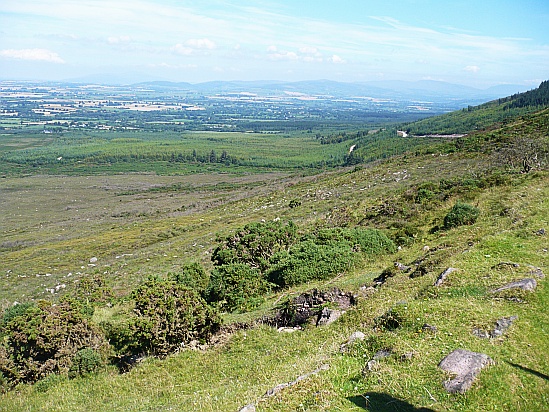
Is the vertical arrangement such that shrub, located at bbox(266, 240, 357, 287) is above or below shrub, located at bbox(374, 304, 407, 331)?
below

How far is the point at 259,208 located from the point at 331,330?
1359 inches

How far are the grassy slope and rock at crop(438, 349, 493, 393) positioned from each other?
0.41 feet

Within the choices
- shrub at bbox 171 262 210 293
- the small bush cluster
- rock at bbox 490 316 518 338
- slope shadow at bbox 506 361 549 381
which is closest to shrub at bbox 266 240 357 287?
the small bush cluster

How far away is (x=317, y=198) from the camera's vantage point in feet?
137

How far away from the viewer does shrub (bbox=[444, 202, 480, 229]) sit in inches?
734

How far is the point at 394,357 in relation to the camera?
26.5 ft

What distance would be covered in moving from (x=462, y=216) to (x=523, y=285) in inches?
360

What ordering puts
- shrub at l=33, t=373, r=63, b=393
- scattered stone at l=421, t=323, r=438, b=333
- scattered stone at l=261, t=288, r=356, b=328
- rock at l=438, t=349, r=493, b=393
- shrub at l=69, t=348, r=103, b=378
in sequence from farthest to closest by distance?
scattered stone at l=261, t=288, r=356, b=328, shrub at l=69, t=348, r=103, b=378, shrub at l=33, t=373, r=63, b=393, scattered stone at l=421, t=323, r=438, b=333, rock at l=438, t=349, r=493, b=393

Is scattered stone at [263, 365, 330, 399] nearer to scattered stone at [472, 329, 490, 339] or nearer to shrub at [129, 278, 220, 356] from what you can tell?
scattered stone at [472, 329, 490, 339]

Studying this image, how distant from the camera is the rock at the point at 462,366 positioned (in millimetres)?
6894

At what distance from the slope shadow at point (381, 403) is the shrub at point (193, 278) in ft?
36.5

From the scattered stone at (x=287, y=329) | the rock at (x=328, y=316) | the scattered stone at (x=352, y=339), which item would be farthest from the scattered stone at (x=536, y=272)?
the scattered stone at (x=287, y=329)

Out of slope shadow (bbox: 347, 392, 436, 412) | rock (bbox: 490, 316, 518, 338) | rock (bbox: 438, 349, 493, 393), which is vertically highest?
rock (bbox: 490, 316, 518, 338)

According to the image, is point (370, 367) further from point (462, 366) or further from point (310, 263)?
point (310, 263)
